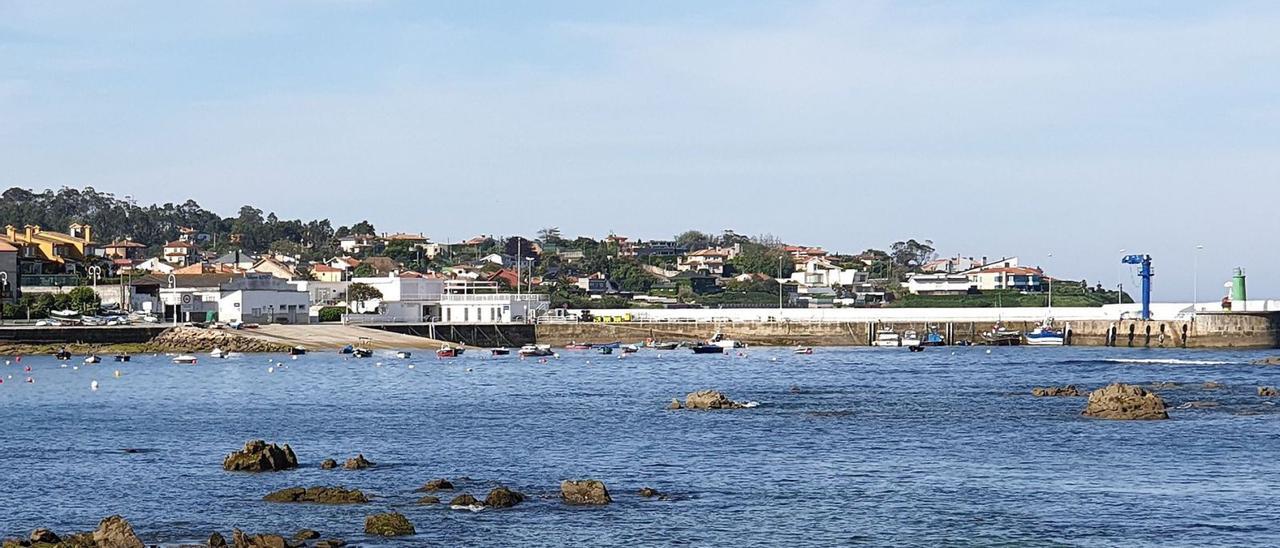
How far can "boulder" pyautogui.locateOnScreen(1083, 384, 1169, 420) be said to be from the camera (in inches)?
2101

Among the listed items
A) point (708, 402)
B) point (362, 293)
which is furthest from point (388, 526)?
point (362, 293)

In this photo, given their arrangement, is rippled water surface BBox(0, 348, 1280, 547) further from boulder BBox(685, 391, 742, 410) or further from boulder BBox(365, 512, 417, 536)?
boulder BBox(685, 391, 742, 410)

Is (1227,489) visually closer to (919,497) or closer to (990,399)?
(919,497)

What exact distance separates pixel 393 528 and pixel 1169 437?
2777 centimetres

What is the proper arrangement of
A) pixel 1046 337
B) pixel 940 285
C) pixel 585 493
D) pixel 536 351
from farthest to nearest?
pixel 940 285, pixel 1046 337, pixel 536 351, pixel 585 493

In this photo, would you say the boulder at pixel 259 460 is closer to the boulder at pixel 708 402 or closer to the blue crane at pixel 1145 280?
the boulder at pixel 708 402

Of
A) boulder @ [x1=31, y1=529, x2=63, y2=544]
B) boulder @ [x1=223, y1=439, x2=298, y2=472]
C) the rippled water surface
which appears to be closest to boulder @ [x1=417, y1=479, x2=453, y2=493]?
the rippled water surface

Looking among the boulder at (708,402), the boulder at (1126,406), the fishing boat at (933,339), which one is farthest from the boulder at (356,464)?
the fishing boat at (933,339)

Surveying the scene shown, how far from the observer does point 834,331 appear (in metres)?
128

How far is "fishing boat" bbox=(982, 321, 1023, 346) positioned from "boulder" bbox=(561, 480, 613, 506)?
93523mm

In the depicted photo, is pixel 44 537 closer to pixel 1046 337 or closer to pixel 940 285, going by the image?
pixel 1046 337

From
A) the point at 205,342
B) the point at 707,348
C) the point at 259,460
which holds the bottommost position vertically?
the point at 259,460

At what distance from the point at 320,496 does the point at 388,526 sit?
4.56m

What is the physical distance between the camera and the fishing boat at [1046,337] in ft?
397
